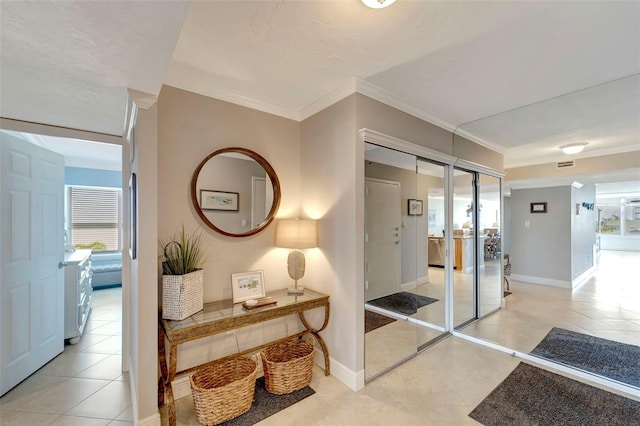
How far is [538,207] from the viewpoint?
5.09m

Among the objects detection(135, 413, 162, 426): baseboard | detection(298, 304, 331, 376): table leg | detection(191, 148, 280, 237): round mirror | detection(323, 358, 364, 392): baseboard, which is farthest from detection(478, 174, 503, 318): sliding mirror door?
detection(135, 413, 162, 426): baseboard

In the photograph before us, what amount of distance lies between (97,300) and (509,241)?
299 inches

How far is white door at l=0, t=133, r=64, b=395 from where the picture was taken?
7.03 feet

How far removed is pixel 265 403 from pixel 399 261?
6.00 feet

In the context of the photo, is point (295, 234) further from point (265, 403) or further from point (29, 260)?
point (29, 260)

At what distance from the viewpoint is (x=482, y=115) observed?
2.88 metres

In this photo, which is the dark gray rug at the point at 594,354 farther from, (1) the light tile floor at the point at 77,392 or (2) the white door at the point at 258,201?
(1) the light tile floor at the point at 77,392

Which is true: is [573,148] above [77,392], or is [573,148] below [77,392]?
above

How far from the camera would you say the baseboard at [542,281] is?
4764mm

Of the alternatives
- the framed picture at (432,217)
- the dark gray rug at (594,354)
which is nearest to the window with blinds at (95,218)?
the framed picture at (432,217)

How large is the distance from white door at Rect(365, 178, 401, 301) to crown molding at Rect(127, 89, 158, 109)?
1740 millimetres

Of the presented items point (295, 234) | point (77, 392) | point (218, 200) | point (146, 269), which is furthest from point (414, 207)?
point (77, 392)

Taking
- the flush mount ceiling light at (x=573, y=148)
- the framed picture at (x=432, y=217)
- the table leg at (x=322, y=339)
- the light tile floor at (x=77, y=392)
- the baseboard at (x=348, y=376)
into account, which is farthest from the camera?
the flush mount ceiling light at (x=573, y=148)

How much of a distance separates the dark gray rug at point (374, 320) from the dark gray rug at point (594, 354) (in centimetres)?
147
